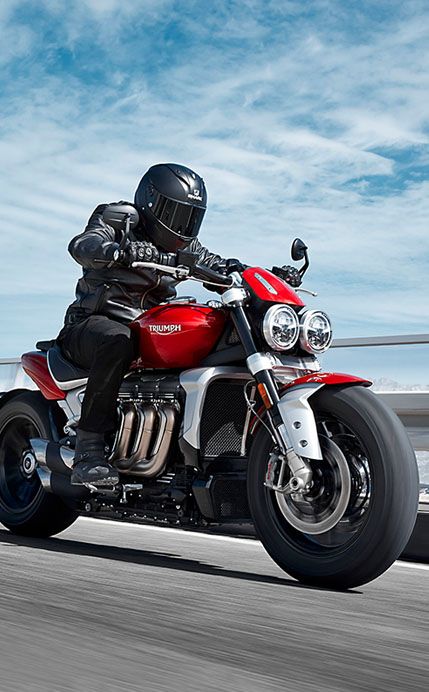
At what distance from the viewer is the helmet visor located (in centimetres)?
631

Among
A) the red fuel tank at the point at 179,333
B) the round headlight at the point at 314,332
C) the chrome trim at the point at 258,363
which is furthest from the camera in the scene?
the red fuel tank at the point at 179,333

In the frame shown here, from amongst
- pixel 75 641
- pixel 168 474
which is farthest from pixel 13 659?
pixel 168 474

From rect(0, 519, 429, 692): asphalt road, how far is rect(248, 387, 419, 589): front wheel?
0.15m

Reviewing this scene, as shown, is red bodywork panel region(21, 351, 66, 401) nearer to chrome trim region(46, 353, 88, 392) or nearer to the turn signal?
chrome trim region(46, 353, 88, 392)

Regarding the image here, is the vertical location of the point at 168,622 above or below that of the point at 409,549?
below

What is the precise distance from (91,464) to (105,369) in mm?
508

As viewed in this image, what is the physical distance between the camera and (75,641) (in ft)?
11.9

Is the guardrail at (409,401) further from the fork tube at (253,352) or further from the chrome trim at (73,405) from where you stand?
the fork tube at (253,352)

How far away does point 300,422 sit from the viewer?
5.14 m

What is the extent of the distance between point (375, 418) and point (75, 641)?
72.7 inches

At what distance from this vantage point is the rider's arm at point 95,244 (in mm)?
5871

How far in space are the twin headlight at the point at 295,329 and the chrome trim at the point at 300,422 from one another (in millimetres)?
304

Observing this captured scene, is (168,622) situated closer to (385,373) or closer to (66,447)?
(66,447)

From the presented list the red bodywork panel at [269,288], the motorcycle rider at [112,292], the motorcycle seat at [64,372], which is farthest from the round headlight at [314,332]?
the motorcycle seat at [64,372]
